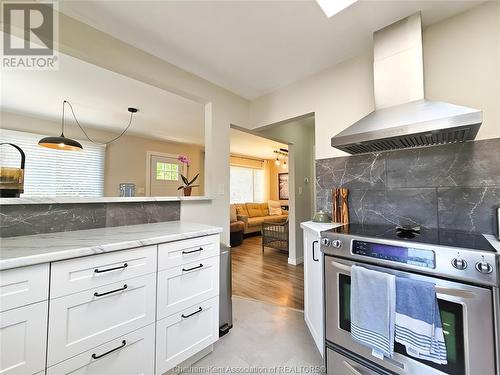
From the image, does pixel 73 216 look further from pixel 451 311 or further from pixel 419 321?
pixel 451 311

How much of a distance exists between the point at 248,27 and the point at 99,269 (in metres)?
1.83

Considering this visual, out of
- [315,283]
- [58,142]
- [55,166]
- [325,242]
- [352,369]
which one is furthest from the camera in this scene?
[55,166]

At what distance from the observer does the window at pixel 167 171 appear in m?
5.25

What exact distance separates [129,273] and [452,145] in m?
2.17

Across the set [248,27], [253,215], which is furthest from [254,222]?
[248,27]

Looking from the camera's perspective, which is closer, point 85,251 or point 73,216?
point 85,251

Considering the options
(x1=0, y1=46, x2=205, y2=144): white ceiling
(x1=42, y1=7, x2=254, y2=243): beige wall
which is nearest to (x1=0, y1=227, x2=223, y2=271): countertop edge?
(x1=42, y1=7, x2=254, y2=243): beige wall

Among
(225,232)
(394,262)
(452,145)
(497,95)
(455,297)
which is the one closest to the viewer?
(455,297)

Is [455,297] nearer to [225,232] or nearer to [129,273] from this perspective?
[129,273]

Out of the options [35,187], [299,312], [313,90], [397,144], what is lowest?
[299,312]

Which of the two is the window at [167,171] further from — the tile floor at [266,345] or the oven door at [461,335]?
the oven door at [461,335]

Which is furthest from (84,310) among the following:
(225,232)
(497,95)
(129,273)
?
(497,95)

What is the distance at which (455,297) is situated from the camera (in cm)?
91

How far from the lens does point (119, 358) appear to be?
1.09 metres
